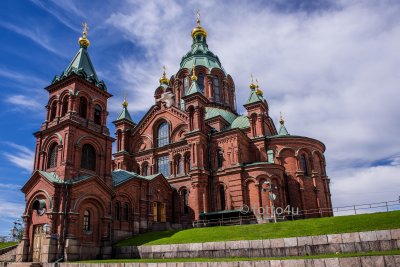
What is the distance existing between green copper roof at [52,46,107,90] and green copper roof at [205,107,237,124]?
16446 millimetres

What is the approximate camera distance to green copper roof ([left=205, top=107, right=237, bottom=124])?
46531 mm

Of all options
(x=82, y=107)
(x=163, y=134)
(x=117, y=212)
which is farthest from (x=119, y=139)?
(x=117, y=212)

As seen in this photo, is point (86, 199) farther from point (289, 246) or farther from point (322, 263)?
point (322, 263)

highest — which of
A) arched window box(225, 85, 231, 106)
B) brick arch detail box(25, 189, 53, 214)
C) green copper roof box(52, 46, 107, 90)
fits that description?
arched window box(225, 85, 231, 106)

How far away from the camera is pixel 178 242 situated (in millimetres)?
24453

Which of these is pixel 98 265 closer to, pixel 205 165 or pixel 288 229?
pixel 288 229

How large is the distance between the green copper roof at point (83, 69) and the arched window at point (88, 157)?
696 cm

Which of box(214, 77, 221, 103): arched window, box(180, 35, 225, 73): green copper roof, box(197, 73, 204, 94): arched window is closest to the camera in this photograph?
box(214, 77, 221, 103): arched window

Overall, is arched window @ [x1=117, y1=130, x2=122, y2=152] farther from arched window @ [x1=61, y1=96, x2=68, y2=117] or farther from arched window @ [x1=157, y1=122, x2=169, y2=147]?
arched window @ [x1=61, y1=96, x2=68, y2=117]

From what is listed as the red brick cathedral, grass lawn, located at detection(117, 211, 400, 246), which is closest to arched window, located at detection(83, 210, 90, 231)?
the red brick cathedral

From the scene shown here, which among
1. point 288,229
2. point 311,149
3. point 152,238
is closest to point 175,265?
point 288,229

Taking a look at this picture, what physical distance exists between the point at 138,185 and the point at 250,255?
17.5 m

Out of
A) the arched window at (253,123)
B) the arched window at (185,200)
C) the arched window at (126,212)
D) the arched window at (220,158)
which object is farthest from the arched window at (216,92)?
the arched window at (126,212)

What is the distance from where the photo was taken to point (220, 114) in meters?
46.4
